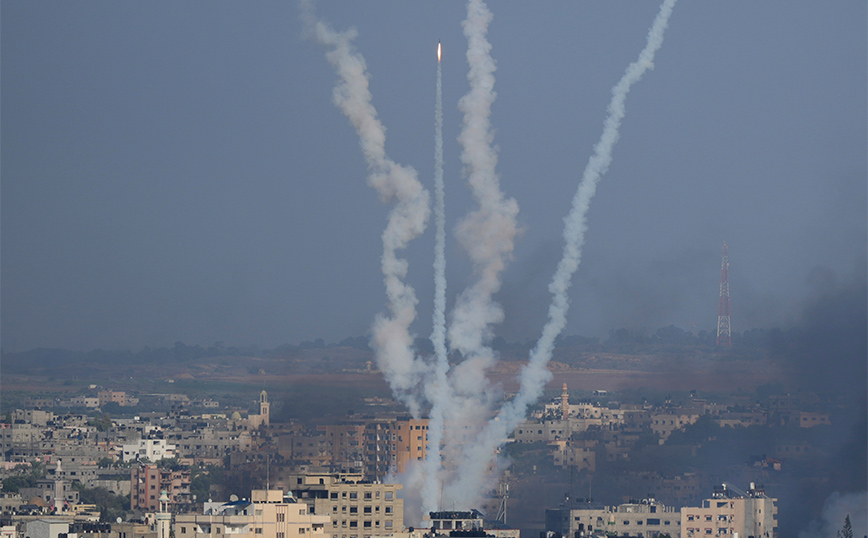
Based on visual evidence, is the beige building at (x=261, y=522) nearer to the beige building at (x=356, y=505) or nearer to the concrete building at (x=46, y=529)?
the beige building at (x=356, y=505)

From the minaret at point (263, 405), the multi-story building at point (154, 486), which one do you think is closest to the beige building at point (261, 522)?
the multi-story building at point (154, 486)

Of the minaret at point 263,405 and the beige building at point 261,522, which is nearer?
the beige building at point 261,522

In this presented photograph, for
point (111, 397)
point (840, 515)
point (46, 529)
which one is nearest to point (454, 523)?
point (46, 529)

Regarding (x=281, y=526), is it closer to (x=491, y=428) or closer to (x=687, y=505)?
(x=491, y=428)

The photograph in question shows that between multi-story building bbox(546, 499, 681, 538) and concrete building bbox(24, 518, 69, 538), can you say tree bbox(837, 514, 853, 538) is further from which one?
concrete building bbox(24, 518, 69, 538)

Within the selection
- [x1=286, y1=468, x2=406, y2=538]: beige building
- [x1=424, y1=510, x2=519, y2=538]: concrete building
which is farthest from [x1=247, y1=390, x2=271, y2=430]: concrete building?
[x1=424, y1=510, x2=519, y2=538]: concrete building

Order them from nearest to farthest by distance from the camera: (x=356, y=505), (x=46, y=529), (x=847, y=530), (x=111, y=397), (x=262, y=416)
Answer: (x=46, y=529) → (x=356, y=505) → (x=847, y=530) → (x=262, y=416) → (x=111, y=397)

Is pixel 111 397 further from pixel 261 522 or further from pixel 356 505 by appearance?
pixel 261 522
